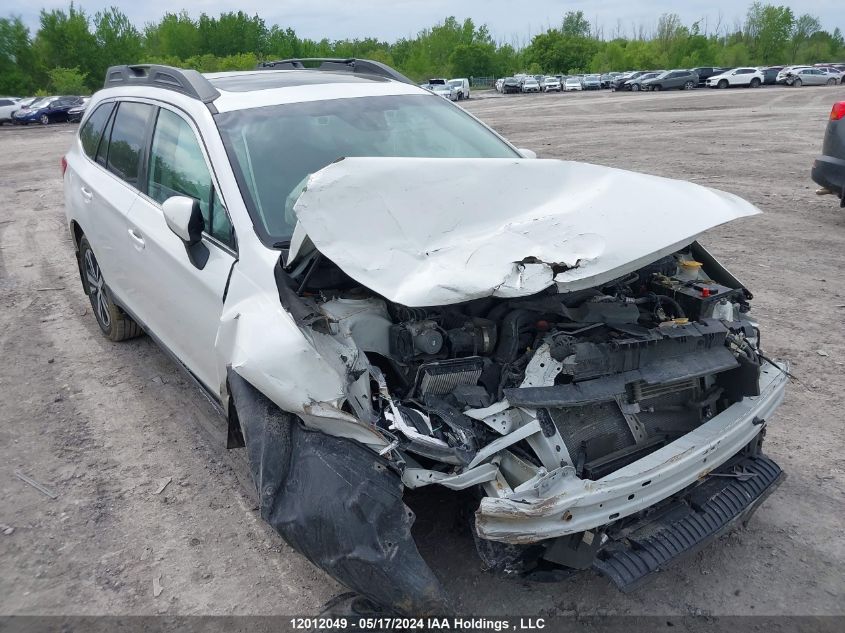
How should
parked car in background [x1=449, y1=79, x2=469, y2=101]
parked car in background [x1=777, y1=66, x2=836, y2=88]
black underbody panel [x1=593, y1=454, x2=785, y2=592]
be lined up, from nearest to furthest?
black underbody panel [x1=593, y1=454, x2=785, y2=592] → parked car in background [x1=777, y1=66, x2=836, y2=88] → parked car in background [x1=449, y1=79, x2=469, y2=101]

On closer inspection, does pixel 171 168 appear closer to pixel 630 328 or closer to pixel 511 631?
pixel 630 328

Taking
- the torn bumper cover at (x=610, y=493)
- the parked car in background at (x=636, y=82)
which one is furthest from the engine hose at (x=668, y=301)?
the parked car in background at (x=636, y=82)

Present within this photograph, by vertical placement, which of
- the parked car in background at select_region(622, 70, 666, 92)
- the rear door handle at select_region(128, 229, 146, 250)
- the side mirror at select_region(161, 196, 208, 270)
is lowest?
the parked car in background at select_region(622, 70, 666, 92)

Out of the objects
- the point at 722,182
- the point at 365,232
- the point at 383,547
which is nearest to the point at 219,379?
the point at 365,232

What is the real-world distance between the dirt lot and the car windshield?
1.38 m

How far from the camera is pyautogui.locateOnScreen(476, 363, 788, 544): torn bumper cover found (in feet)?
7.52

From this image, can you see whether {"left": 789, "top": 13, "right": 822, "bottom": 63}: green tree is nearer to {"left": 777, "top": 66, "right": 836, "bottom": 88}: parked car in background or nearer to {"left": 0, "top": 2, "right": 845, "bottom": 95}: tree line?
{"left": 0, "top": 2, "right": 845, "bottom": 95}: tree line

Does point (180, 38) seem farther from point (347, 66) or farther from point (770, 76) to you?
point (347, 66)

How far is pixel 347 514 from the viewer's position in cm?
231

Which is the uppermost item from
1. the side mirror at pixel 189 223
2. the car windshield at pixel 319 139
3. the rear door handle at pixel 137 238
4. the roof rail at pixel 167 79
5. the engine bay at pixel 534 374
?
the roof rail at pixel 167 79

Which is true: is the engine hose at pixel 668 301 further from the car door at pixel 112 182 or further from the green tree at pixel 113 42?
the green tree at pixel 113 42

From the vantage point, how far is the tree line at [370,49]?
57.7 meters

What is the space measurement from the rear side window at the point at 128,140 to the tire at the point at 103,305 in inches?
34.5

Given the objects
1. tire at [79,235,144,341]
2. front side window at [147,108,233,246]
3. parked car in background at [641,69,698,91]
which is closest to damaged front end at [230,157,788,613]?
front side window at [147,108,233,246]
